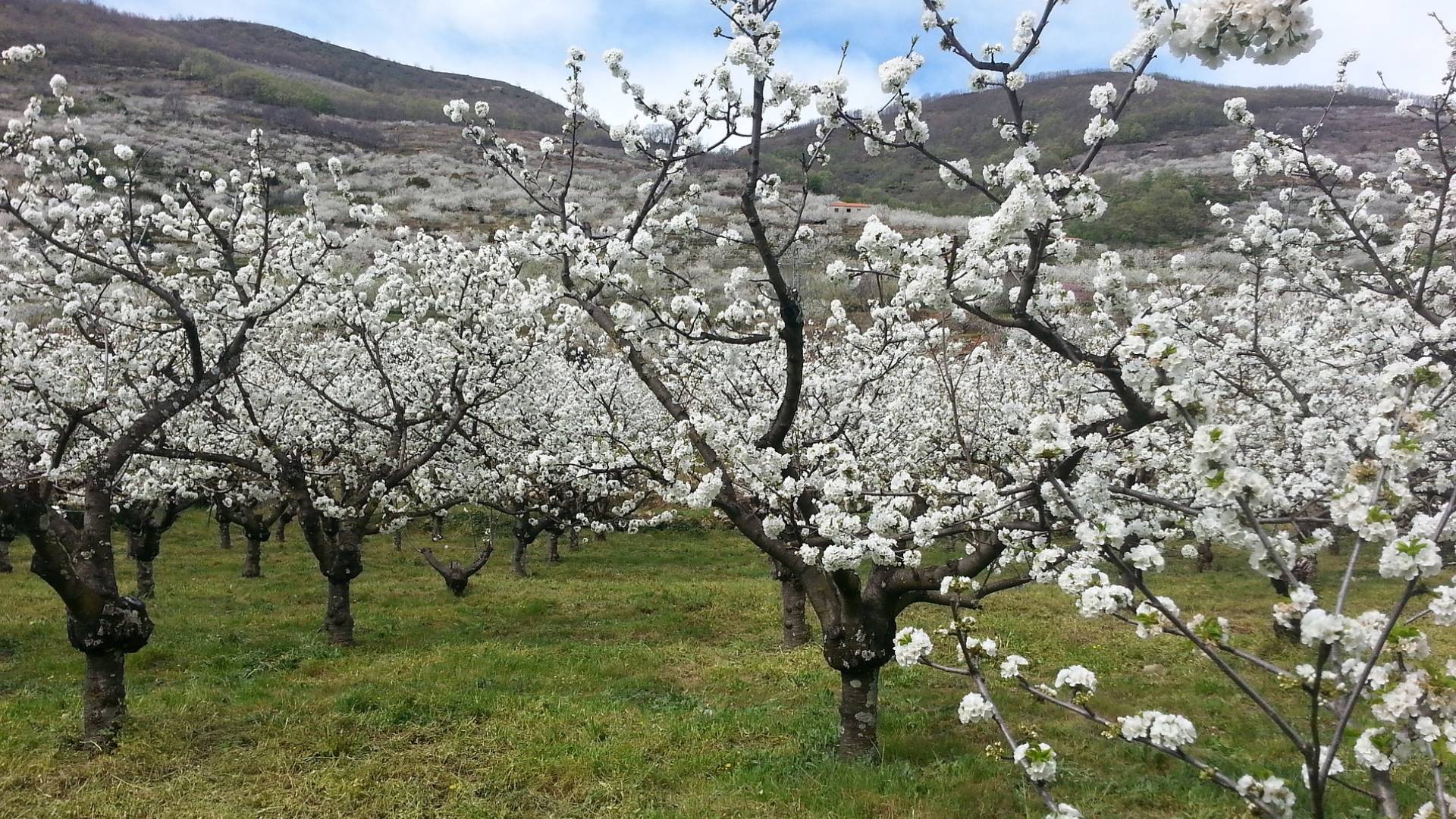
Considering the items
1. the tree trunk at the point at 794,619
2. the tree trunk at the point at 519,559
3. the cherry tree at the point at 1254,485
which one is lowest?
the tree trunk at the point at 519,559

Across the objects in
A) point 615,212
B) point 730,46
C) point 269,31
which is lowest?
point 730,46

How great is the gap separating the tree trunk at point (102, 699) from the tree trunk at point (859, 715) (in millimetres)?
7359

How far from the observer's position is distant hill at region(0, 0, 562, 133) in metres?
102

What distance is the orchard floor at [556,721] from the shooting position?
656cm

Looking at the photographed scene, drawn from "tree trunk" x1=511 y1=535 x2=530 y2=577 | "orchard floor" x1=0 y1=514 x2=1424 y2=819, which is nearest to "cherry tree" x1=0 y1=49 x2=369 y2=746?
"orchard floor" x1=0 y1=514 x2=1424 y2=819

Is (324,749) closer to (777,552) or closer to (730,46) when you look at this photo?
(777,552)

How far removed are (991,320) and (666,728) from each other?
5734mm

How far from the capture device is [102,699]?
7.96 meters

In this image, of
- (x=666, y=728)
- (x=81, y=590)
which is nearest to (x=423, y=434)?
(x=81, y=590)

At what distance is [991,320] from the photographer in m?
4.93

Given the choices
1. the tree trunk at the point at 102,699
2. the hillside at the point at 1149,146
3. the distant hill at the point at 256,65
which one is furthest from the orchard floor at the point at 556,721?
the distant hill at the point at 256,65

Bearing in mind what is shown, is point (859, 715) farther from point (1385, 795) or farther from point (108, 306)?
point (108, 306)

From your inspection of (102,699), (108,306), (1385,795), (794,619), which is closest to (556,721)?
(102,699)

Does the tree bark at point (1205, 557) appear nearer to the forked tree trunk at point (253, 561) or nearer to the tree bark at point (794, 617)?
the tree bark at point (794, 617)
